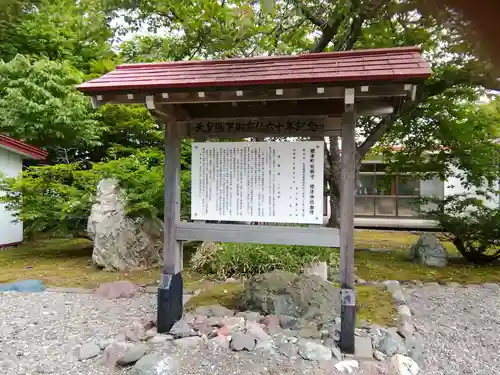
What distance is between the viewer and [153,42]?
8727 millimetres

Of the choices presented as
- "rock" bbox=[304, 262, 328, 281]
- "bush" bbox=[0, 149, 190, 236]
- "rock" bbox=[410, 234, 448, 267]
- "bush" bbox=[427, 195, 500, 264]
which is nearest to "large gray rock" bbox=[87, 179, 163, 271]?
"bush" bbox=[0, 149, 190, 236]

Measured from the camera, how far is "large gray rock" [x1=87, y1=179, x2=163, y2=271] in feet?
25.7

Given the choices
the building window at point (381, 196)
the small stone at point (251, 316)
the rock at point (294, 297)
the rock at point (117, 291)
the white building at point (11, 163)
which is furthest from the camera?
the building window at point (381, 196)

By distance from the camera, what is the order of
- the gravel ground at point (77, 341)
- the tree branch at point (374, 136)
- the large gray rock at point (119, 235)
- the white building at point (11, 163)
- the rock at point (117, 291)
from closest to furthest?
the gravel ground at point (77, 341)
the rock at point (117, 291)
the large gray rock at point (119, 235)
the tree branch at point (374, 136)
the white building at point (11, 163)

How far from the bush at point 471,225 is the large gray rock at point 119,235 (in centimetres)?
628

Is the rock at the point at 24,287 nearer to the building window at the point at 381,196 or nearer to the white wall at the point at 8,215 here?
the white wall at the point at 8,215

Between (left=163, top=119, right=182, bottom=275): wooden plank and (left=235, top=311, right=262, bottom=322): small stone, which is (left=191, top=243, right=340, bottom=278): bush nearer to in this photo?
(left=235, top=311, right=262, bottom=322): small stone

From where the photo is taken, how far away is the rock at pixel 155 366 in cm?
342

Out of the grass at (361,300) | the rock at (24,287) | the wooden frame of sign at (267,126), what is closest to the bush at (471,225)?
the grass at (361,300)

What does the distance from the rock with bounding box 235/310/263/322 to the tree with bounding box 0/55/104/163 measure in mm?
7800

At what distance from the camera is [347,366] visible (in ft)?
11.6

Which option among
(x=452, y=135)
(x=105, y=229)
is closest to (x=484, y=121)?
(x=452, y=135)

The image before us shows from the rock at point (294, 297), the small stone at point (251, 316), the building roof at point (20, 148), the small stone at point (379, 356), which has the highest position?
the building roof at point (20, 148)

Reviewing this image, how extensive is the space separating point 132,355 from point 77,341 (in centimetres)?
103
